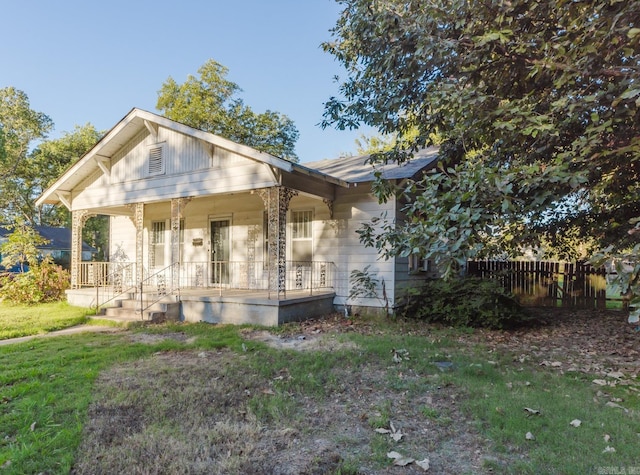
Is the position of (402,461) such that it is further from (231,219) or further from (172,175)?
(231,219)

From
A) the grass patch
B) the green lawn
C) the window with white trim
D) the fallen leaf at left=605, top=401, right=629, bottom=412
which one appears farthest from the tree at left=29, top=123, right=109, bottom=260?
the fallen leaf at left=605, top=401, right=629, bottom=412

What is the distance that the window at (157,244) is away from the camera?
1273 centimetres

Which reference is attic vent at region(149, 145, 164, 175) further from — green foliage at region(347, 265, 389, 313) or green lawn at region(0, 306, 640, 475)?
green foliage at region(347, 265, 389, 313)

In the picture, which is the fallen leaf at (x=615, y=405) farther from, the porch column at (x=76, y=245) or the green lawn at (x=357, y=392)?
the porch column at (x=76, y=245)

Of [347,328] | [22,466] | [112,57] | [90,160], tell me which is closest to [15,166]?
[112,57]

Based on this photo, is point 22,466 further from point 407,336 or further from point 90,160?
point 90,160

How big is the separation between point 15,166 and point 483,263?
30233mm

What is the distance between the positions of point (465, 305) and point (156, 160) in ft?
28.0

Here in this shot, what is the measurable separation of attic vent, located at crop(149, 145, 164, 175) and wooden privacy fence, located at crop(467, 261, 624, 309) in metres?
9.70

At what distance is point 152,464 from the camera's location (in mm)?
2744

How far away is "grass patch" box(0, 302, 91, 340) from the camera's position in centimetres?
777

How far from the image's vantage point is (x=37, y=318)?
9.07m

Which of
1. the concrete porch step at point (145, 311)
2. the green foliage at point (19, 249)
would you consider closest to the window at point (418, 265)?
the concrete porch step at point (145, 311)

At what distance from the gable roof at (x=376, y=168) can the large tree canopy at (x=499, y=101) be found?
1661 mm
